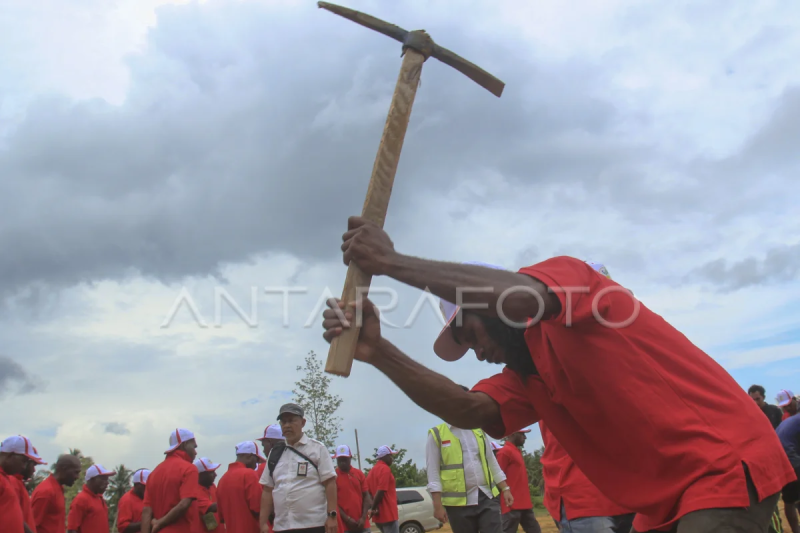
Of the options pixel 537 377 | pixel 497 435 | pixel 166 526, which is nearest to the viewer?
pixel 537 377

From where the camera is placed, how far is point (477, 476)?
7.78 m

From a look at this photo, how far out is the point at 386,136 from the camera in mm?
2701

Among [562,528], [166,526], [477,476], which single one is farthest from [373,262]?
[166,526]

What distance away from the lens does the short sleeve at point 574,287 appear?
2184 mm

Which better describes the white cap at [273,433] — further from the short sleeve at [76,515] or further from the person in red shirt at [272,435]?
the short sleeve at [76,515]

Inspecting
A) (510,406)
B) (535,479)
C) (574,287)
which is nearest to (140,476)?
(510,406)

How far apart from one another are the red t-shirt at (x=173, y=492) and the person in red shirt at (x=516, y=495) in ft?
14.1

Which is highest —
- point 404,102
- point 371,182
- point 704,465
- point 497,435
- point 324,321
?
point 404,102

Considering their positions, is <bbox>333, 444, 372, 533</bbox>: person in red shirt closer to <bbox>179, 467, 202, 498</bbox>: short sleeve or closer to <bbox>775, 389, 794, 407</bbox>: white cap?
<bbox>179, 467, 202, 498</bbox>: short sleeve

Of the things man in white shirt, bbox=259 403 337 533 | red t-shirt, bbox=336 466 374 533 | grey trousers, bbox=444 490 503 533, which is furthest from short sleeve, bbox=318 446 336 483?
red t-shirt, bbox=336 466 374 533

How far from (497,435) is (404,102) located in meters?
1.73

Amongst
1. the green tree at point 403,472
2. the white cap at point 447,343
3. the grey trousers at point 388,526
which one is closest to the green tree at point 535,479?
the green tree at point 403,472

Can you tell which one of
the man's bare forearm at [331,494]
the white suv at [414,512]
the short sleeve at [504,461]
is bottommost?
the white suv at [414,512]

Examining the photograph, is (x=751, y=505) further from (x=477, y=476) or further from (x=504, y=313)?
(x=477, y=476)
